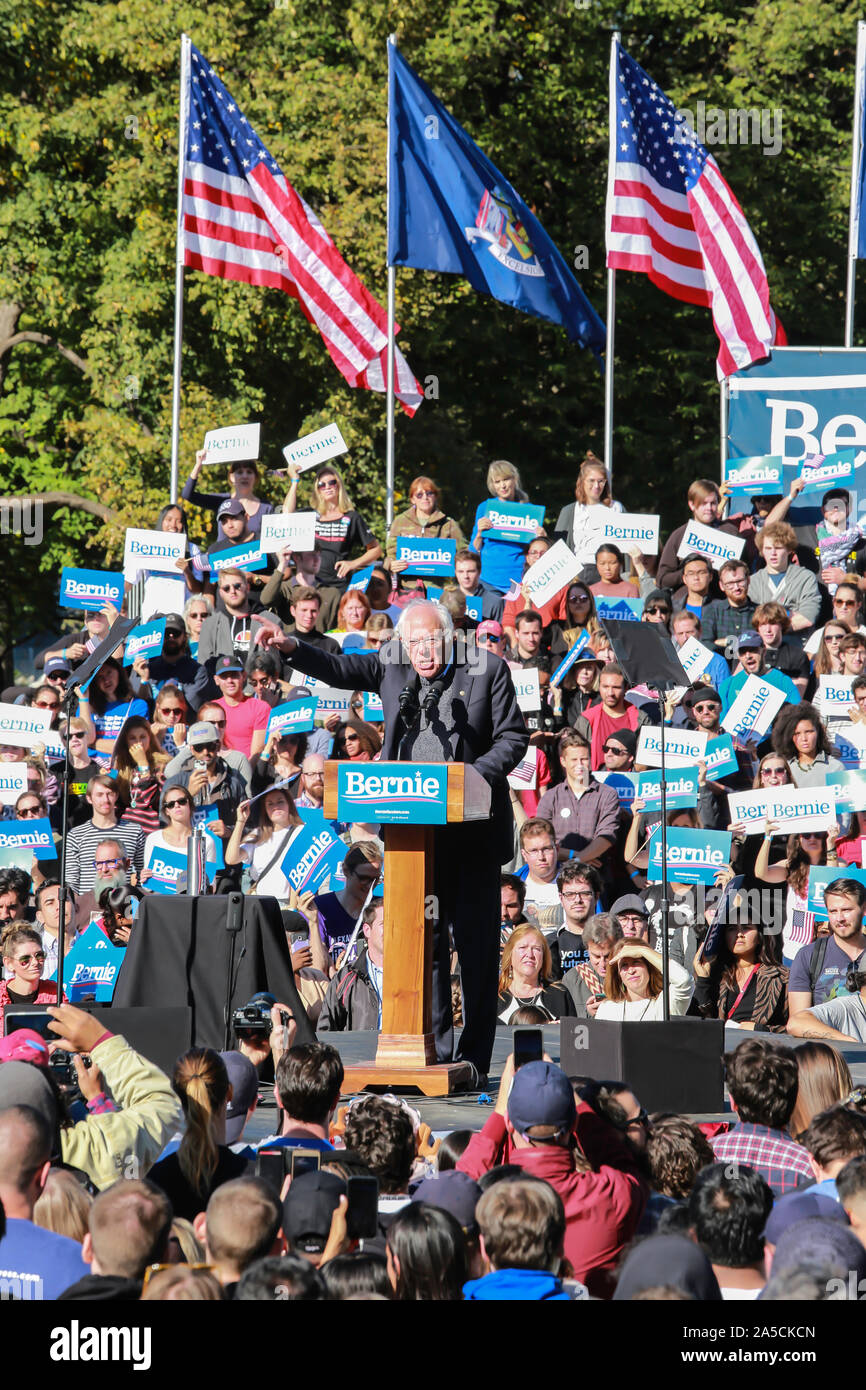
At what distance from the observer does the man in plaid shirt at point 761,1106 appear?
564cm

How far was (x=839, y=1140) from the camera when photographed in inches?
205

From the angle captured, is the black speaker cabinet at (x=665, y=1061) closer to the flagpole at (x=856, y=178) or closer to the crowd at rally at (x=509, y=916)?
the crowd at rally at (x=509, y=916)

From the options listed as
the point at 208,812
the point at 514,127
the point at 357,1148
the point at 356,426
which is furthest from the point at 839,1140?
the point at 514,127

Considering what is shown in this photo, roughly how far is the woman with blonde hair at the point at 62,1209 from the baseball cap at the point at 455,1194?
2.56 feet

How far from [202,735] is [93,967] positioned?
258 centimetres

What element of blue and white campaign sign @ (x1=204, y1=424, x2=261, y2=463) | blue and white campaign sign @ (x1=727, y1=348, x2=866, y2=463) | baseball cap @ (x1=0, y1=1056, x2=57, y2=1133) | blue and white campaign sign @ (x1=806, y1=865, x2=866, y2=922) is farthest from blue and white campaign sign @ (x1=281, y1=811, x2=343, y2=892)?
blue and white campaign sign @ (x1=727, y1=348, x2=866, y2=463)

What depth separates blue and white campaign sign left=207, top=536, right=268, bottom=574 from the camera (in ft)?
48.1

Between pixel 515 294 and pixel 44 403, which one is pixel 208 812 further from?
pixel 44 403

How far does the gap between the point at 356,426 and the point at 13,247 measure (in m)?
5.90

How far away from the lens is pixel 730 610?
45.0 feet

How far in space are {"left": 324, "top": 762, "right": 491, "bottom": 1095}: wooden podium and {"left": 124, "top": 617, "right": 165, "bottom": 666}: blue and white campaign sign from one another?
6326 millimetres

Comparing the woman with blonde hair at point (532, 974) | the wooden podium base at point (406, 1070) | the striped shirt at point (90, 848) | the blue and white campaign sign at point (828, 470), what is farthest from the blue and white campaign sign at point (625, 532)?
the wooden podium base at point (406, 1070)

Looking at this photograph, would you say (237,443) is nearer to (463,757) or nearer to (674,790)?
(674,790)

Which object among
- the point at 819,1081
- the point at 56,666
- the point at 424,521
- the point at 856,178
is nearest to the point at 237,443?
the point at 424,521
